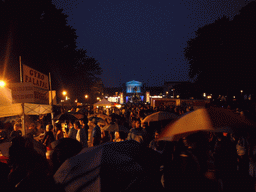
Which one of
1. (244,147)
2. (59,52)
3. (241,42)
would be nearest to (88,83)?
(59,52)

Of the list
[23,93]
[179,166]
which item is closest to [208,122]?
[179,166]

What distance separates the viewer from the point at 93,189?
229 centimetres

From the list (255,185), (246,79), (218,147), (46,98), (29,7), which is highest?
(29,7)

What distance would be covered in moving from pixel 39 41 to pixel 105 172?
2923cm

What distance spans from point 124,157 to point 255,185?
2.65m

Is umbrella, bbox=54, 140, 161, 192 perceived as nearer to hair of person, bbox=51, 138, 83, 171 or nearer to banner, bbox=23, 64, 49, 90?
hair of person, bbox=51, 138, 83, 171

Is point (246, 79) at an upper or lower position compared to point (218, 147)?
upper

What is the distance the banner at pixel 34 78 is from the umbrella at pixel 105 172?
6.77 m

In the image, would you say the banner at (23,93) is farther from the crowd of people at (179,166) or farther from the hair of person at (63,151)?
the hair of person at (63,151)

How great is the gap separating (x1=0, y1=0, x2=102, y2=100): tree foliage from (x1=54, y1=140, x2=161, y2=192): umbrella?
22430 mm

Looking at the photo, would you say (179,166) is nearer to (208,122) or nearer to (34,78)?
(208,122)

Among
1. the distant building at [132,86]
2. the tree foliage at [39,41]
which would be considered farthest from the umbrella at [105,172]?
the distant building at [132,86]

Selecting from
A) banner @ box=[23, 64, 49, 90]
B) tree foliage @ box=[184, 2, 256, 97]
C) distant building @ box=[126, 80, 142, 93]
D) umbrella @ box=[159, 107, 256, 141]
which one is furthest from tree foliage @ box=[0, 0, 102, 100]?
distant building @ box=[126, 80, 142, 93]

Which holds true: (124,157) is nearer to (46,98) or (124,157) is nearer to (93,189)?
(93,189)
